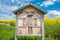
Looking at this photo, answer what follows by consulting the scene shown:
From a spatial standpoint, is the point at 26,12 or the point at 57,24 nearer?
the point at 26,12

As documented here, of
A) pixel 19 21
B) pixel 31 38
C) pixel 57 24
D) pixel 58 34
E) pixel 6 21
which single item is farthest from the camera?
pixel 6 21

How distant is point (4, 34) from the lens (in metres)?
11.9

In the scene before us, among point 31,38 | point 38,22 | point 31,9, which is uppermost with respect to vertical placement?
point 31,9

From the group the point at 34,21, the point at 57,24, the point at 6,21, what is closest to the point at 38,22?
the point at 34,21

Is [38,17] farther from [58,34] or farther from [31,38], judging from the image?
[58,34]

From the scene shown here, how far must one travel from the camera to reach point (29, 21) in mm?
9516

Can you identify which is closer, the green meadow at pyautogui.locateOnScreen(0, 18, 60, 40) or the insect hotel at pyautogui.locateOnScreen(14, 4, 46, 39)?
the insect hotel at pyautogui.locateOnScreen(14, 4, 46, 39)

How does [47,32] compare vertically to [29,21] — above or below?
below

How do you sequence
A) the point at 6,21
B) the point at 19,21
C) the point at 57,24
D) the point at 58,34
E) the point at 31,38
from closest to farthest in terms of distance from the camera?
1. the point at 19,21
2. the point at 31,38
3. the point at 58,34
4. the point at 57,24
5. the point at 6,21

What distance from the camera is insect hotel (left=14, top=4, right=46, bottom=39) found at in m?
9.47

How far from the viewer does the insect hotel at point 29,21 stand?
947 cm

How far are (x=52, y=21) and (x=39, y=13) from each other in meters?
4.20

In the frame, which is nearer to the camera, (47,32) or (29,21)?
(29,21)

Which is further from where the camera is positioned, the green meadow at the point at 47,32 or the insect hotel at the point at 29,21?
the green meadow at the point at 47,32
